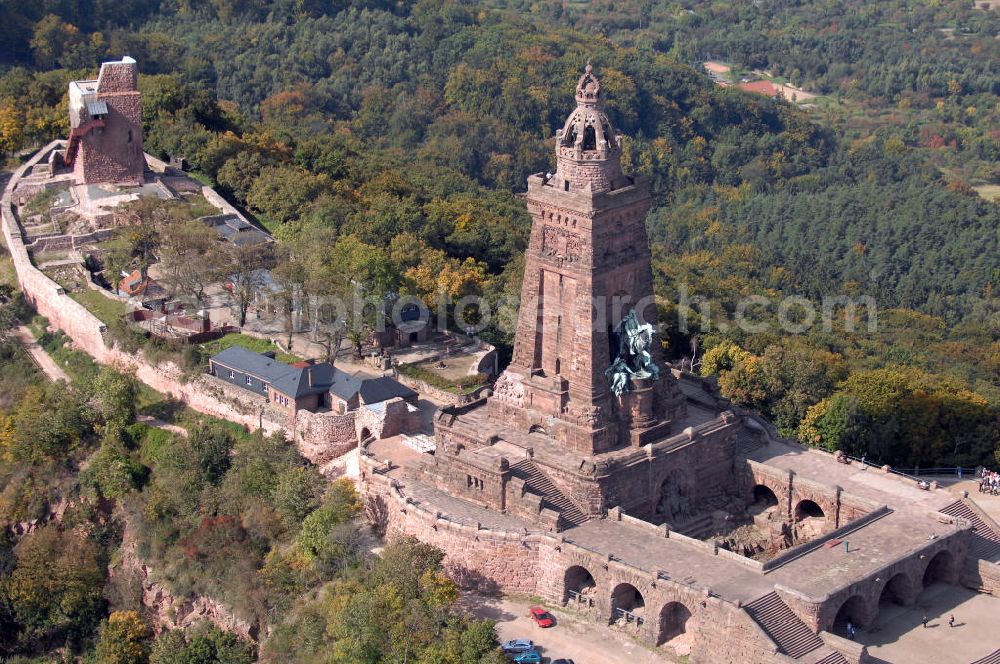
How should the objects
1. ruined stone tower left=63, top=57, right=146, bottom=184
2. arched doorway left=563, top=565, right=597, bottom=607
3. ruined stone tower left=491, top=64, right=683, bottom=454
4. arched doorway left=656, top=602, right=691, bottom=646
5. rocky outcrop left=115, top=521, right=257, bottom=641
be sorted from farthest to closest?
ruined stone tower left=63, top=57, right=146, bottom=184
rocky outcrop left=115, top=521, right=257, bottom=641
ruined stone tower left=491, top=64, right=683, bottom=454
arched doorway left=563, top=565, right=597, bottom=607
arched doorway left=656, top=602, right=691, bottom=646

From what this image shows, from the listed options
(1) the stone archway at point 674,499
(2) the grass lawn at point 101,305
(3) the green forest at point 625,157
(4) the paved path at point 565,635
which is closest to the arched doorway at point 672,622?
(4) the paved path at point 565,635

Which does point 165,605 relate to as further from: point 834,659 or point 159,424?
point 834,659

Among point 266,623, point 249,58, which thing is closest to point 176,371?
point 266,623

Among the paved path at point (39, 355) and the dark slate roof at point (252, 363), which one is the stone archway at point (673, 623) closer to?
the dark slate roof at point (252, 363)

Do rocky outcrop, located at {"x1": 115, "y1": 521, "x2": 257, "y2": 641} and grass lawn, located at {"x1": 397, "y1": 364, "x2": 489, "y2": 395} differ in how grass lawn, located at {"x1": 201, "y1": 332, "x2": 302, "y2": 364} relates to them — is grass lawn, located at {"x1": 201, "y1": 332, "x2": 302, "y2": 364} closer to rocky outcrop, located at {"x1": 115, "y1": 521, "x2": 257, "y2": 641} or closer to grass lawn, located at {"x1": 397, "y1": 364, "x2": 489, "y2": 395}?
grass lawn, located at {"x1": 397, "y1": 364, "x2": 489, "y2": 395}

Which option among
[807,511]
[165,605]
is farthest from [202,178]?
[807,511]

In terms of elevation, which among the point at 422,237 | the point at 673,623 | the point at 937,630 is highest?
the point at 422,237

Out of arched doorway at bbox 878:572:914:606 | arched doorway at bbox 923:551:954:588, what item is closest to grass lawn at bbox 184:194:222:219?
arched doorway at bbox 878:572:914:606
